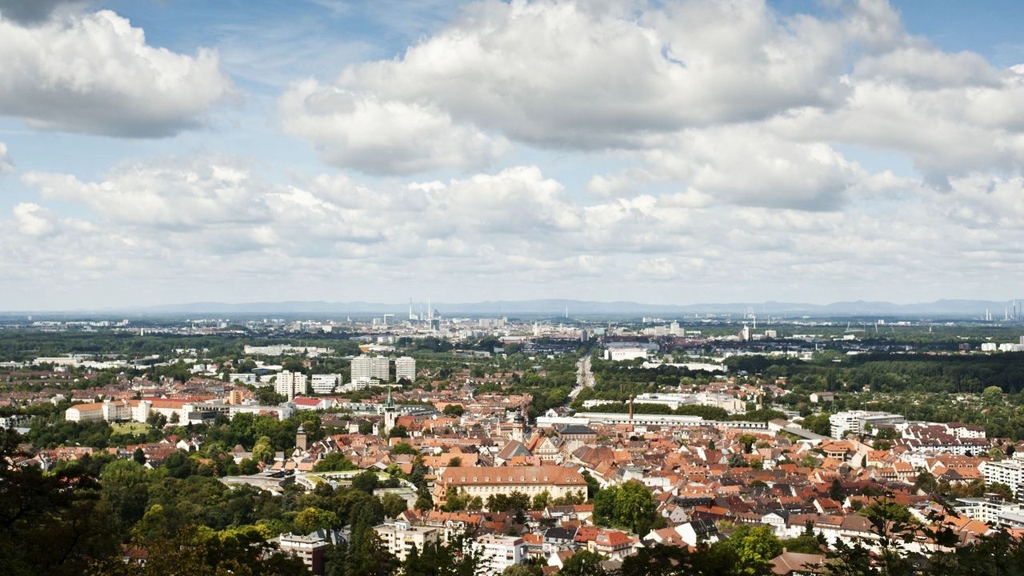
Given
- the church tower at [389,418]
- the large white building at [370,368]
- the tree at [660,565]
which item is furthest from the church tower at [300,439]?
the large white building at [370,368]

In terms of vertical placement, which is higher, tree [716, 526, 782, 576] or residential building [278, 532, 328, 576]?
tree [716, 526, 782, 576]

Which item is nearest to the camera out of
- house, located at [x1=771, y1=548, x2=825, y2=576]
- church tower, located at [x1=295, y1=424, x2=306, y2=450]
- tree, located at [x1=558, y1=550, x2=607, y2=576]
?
tree, located at [x1=558, y1=550, x2=607, y2=576]

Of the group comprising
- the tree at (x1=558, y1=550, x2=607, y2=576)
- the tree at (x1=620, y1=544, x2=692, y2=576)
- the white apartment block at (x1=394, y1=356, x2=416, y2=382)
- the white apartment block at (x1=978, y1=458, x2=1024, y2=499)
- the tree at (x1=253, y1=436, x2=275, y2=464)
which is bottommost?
the white apartment block at (x1=978, y1=458, x2=1024, y2=499)

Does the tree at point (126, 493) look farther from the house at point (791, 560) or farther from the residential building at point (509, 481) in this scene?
the house at point (791, 560)

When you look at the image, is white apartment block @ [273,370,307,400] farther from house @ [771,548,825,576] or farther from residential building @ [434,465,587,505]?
house @ [771,548,825,576]

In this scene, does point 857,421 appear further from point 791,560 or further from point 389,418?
point 791,560

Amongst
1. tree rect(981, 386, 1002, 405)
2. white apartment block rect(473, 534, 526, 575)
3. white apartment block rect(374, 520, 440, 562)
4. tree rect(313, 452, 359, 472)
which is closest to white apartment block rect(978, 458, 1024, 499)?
white apartment block rect(473, 534, 526, 575)

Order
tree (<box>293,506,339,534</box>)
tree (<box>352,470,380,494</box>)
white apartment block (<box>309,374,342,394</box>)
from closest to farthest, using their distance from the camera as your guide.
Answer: tree (<box>293,506,339,534</box>) → tree (<box>352,470,380,494</box>) → white apartment block (<box>309,374,342,394</box>)
